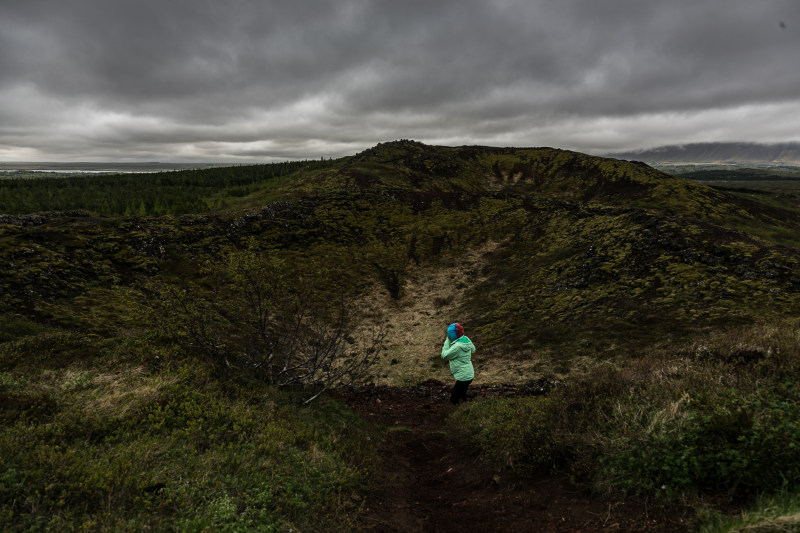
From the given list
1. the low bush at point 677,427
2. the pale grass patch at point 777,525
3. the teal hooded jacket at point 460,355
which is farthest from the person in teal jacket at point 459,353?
the pale grass patch at point 777,525

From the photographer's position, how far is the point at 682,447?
19.0 feet

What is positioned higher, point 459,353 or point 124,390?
point 124,390

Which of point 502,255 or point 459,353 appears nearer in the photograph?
point 459,353

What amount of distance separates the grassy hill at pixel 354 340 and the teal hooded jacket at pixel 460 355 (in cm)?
149

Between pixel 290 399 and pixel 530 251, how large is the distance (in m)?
35.2

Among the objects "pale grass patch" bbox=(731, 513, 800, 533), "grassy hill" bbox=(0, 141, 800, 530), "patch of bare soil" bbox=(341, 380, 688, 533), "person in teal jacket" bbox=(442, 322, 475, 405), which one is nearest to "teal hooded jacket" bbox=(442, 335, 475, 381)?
"person in teal jacket" bbox=(442, 322, 475, 405)

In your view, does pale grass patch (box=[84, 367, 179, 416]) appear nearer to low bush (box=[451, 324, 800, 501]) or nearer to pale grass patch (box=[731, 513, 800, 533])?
low bush (box=[451, 324, 800, 501])

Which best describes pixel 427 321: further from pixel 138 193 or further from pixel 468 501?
pixel 138 193

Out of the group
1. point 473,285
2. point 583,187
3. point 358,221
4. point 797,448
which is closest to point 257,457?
point 797,448

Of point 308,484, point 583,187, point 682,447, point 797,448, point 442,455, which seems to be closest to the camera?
point 797,448

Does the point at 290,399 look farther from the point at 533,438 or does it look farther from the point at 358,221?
the point at 358,221

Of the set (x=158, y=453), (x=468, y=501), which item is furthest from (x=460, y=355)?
(x=158, y=453)

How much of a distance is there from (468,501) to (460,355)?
225 inches

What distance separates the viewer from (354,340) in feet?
89.4
